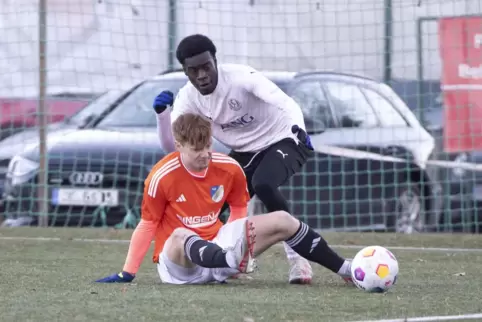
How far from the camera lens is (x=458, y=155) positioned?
12109 mm

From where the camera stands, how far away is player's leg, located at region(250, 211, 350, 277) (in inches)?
255

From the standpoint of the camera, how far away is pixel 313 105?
1159cm

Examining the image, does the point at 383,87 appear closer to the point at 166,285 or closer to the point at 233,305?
the point at 166,285

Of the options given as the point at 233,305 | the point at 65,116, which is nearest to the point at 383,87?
the point at 65,116

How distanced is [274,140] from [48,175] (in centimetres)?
462

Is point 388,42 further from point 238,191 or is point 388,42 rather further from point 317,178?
point 238,191

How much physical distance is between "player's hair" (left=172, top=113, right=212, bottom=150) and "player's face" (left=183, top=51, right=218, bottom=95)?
496mm

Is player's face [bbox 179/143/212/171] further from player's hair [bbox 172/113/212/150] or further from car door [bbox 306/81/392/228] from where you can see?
car door [bbox 306/81/392/228]

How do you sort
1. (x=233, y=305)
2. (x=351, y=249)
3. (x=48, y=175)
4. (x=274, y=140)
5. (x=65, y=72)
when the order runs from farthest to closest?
(x=65, y=72) → (x=48, y=175) → (x=351, y=249) → (x=274, y=140) → (x=233, y=305)

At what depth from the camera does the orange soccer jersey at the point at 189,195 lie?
6605mm

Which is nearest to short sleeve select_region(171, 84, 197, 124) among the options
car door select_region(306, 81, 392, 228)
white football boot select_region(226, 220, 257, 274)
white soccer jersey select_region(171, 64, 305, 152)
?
white soccer jersey select_region(171, 64, 305, 152)

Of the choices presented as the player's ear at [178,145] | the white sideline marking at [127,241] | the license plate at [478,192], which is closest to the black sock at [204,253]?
the player's ear at [178,145]

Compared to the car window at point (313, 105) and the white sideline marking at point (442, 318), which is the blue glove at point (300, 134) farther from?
the car window at point (313, 105)

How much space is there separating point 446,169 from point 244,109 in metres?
5.27
